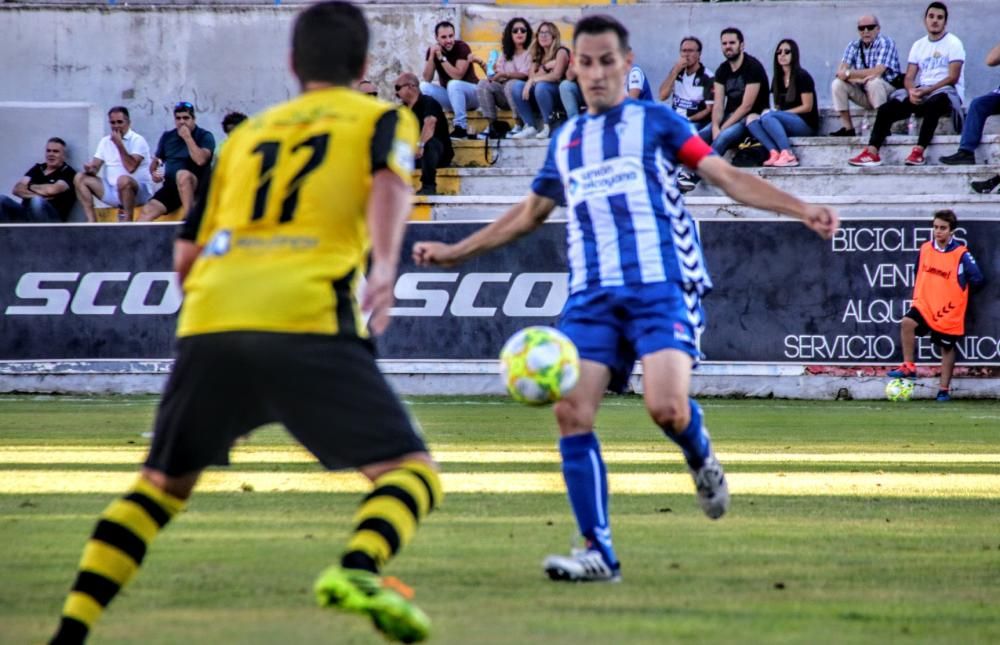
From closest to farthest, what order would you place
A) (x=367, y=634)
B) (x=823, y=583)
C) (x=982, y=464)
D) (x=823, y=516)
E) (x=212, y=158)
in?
(x=367, y=634)
(x=823, y=583)
(x=823, y=516)
(x=982, y=464)
(x=212, y=158)

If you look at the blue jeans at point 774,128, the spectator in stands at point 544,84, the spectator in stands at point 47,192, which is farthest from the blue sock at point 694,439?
the spectator in stands at point 47,192

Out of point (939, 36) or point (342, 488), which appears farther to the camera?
point (939, 36)

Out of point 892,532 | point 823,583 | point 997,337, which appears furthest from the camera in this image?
point 997,337

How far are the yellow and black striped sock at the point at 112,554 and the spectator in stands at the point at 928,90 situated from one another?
58.9ft

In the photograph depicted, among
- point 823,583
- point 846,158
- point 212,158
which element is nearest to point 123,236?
point 212,158

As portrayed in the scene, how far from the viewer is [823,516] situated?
8.51 metres

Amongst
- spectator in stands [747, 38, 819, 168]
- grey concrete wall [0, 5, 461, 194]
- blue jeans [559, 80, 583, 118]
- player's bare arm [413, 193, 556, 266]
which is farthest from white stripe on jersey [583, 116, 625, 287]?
grey concrete wall [0, 5, 461, 194]

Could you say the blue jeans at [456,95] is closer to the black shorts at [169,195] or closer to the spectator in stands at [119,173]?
the black shorts at [169,195]

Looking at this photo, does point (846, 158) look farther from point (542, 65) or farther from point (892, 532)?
point (892, 532)

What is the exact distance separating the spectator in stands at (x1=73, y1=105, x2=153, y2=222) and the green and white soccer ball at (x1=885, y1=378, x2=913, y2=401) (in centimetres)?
1048

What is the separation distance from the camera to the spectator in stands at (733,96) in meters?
21.7

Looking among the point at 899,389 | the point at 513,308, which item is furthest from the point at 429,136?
the point at 899,389

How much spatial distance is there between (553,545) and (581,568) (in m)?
1.03

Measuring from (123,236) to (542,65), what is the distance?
610 cm
